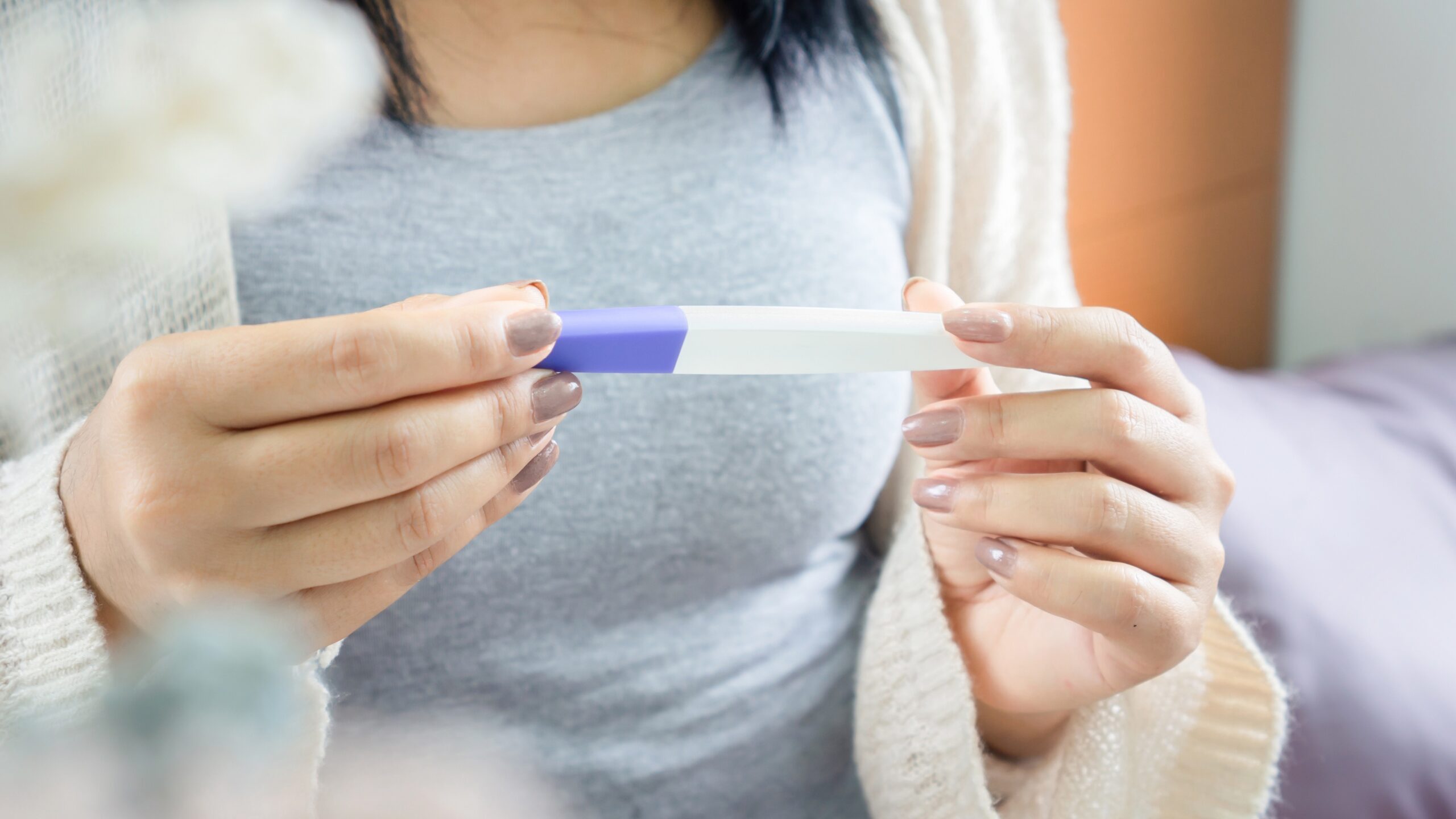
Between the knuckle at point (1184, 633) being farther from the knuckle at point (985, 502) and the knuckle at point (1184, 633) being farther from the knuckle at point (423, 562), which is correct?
the knuckle at point (423, 562)

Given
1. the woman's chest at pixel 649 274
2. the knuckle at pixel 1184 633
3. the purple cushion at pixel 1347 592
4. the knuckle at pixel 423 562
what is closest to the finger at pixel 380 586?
the knuckle at pixel 423 562

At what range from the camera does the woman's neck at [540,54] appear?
39 centimetres

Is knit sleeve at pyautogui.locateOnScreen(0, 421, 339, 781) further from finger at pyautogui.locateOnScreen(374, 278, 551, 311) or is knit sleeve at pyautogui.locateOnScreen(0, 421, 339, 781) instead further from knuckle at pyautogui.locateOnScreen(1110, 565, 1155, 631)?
knuckle at pyautogui.locateOnScreen(1110, 565, 1155, 631)

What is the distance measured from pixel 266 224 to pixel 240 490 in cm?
20

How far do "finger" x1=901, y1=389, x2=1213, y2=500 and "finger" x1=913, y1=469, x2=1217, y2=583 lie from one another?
11 millimetres

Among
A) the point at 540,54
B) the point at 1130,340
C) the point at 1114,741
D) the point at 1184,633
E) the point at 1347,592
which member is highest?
the point at 540,54

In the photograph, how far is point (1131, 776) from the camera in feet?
1.28

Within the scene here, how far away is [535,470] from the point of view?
27 cm

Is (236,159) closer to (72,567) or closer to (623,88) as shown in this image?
(72,567)

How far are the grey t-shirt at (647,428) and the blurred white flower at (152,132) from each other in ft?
0.82

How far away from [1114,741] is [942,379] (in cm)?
20

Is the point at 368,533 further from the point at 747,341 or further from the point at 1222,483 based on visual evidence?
the point at 1222,483

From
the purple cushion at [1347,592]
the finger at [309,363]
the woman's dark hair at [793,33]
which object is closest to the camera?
the finger at [309,363]

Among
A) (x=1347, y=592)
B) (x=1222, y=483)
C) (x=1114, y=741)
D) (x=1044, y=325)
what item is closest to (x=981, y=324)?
(x=1044, y=325)
